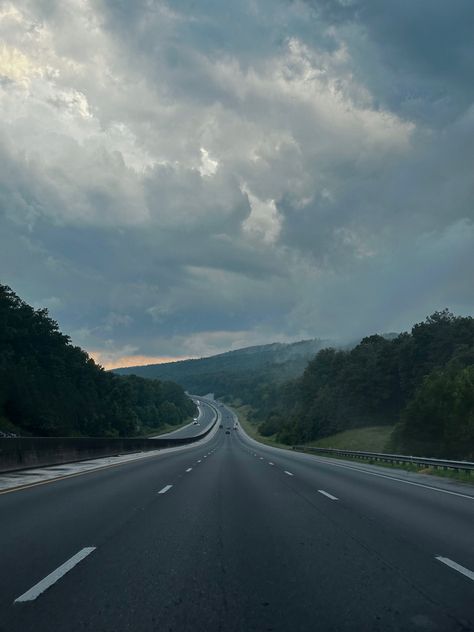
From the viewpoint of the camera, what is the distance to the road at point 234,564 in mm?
5762

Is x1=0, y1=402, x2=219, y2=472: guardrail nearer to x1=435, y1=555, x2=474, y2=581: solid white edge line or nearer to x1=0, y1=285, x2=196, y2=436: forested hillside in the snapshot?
x1=435, y1=555, x2=474, y2=581: solid white edge line

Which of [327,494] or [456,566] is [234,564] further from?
[327,494]

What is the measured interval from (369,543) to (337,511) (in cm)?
379

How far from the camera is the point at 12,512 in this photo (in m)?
12.5

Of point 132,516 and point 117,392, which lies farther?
point 117,392

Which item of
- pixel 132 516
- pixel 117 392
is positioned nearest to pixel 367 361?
pixel 117 392

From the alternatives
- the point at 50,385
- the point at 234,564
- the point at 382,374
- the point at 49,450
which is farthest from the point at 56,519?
the point at 382,374

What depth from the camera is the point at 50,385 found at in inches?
3642

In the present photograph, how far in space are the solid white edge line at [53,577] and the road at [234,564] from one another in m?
0.03

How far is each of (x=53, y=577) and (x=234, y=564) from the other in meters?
2.14

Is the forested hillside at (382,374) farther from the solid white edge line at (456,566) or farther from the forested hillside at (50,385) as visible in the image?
the solid white edge line at (456,566)

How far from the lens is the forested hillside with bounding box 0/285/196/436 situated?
7600cm

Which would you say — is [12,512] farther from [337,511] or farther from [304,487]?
[304,487]

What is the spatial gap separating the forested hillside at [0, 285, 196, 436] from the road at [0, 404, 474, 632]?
5475 centimetres
